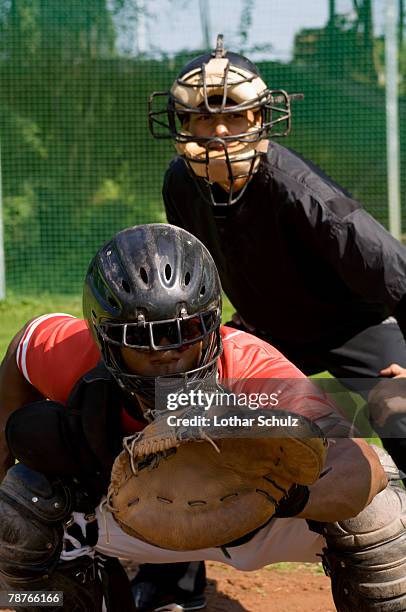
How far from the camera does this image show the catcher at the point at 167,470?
8.27ft

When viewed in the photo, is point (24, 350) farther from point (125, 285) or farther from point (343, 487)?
point (343, 487)

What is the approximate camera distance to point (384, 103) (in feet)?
38.1

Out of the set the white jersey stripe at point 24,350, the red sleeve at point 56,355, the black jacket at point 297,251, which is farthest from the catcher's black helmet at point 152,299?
the black jacket at point 297,251

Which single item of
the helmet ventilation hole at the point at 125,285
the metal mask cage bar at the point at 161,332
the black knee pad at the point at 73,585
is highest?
the helmet ventilation hole at the point at 125,285

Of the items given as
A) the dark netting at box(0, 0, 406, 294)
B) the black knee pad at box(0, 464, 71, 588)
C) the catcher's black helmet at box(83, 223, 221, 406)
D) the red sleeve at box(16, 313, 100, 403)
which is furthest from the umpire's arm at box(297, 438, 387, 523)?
the dark netting at box(0, 0, 406, 294)

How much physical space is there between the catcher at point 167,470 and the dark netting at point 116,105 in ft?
27.7

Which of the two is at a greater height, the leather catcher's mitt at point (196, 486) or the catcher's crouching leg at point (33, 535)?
the leather catcher's mitt at point (196, 486)

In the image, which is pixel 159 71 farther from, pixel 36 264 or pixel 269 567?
pixel 269 567

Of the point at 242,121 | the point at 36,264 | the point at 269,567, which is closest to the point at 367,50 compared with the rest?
the point at 36,264

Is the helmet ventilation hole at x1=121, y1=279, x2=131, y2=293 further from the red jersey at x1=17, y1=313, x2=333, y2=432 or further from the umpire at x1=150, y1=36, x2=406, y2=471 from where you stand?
the umpire at x1=150, y1=36, x2=406, y2=471

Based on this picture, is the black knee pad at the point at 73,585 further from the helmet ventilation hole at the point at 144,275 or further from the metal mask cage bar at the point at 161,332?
the helmet ventilation hole at the point at 144,275

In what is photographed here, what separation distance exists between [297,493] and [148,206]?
920 centimetres

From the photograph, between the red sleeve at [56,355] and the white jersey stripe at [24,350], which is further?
the white jersey stripe at [24,350]

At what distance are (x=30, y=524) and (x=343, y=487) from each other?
3.00 feet
